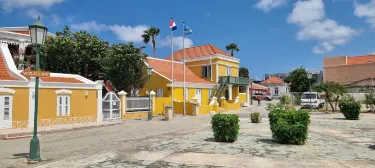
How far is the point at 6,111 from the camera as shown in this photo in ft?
49.9

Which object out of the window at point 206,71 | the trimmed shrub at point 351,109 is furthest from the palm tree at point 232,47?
the trimmed shrub at point 351,109

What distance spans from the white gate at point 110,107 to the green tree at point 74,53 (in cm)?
629

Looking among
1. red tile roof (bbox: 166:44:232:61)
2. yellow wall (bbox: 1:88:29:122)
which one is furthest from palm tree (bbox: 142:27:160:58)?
yellow wall (bbox: 1:88:29:122)

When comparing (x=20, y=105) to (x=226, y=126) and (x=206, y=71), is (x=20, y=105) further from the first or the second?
(x=206, y=71)

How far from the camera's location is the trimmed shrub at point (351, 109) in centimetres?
2100

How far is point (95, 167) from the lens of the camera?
24.0ft

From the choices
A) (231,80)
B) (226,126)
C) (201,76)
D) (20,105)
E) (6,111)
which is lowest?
(226,126)

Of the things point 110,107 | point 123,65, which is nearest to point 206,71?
point 123,65

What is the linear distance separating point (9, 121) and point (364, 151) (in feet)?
51.9

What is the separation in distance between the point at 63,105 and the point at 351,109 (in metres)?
19.3

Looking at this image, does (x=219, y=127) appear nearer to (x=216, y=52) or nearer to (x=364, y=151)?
(x=364, y=151)

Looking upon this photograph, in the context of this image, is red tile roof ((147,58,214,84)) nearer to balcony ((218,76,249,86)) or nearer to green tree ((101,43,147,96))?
balcony ((218,76,249,86))

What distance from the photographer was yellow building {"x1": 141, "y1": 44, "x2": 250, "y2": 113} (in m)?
30.1

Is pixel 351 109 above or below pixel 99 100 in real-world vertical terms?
below
